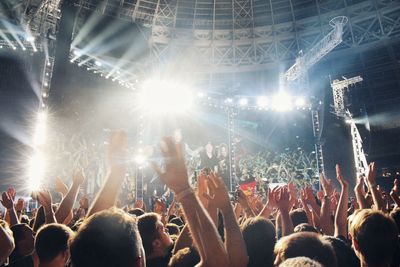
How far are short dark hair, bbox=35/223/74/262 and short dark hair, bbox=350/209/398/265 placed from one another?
2.22m

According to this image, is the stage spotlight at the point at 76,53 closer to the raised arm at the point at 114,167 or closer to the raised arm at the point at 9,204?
the raised arm at the point at 9,204

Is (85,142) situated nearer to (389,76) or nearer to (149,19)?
(149,19)

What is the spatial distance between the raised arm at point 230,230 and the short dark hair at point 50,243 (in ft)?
4.14

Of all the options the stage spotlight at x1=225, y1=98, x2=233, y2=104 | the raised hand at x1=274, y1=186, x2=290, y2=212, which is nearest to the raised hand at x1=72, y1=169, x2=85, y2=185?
the raised hand at x1=274, y1=186, x2=290, y2=212

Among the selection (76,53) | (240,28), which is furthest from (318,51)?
(76,53)

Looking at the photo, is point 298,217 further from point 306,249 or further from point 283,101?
point 283,101

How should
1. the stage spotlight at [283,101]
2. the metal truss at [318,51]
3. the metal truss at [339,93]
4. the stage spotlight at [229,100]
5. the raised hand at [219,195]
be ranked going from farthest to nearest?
the metal truss at [339,93]
the metal truss at [318,51]
the stage spotlight at [283,101]
the stage spotlight at [229,100]
the raised hand at [219,195]

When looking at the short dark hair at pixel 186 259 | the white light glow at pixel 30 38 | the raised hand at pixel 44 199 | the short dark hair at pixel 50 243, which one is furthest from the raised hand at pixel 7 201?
the white light glow at pixel 30 38

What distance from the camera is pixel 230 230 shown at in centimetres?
190

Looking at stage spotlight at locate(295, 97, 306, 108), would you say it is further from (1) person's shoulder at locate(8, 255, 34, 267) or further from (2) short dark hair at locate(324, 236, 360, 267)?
(1) person's shoulder at locate(8, 255, 34, 267)

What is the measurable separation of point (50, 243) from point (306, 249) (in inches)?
73.4

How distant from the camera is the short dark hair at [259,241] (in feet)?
7.25

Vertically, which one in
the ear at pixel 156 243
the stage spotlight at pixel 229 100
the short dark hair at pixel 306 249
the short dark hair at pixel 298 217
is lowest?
the ear at pixel 156 243

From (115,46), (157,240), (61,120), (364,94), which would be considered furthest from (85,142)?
(364,94)
